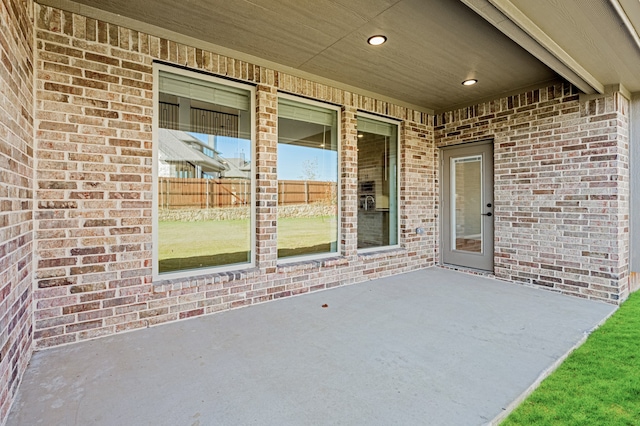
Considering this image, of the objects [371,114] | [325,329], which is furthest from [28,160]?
[371,114]

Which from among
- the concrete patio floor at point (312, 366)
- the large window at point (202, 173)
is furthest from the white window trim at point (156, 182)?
the concrete patio floor at point (312, 366)

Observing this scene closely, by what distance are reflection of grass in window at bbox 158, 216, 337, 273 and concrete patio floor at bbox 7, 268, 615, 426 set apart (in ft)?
2.02

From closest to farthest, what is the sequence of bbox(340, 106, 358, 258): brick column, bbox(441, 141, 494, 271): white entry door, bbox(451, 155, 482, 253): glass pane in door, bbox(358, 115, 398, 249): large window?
1. bbox(340, 106, 358, 258): brick column
2. bbox(358, 115, 398, 249): large window
3. bbox(441, 141, 494, 271): white entry door
4. bbox(451, 155, 482, 253): glass pane in door

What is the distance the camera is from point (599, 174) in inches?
154

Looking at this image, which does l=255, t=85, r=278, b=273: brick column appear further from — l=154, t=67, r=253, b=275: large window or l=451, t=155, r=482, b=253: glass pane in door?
l=451, t=155, r=482, b=253: glass pane in door

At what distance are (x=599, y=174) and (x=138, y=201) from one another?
16.9 ft

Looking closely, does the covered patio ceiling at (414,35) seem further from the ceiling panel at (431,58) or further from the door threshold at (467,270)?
the door threshold at (467,270)

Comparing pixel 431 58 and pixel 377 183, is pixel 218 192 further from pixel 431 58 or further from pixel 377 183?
pixel 431 58

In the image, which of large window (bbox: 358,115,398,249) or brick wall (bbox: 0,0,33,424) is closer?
brick wall (bbox: 0,0,33,424)

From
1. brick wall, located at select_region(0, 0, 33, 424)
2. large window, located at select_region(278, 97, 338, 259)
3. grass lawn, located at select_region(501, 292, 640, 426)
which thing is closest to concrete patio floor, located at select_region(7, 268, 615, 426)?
grass lawn, located at select_region(501, 292, 640, 426)

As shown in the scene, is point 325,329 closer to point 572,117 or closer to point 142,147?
point 142,147

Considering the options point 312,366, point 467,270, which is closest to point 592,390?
point 312,366

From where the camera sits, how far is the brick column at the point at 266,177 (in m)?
3.71

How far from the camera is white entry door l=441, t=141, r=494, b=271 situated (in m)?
5.07
